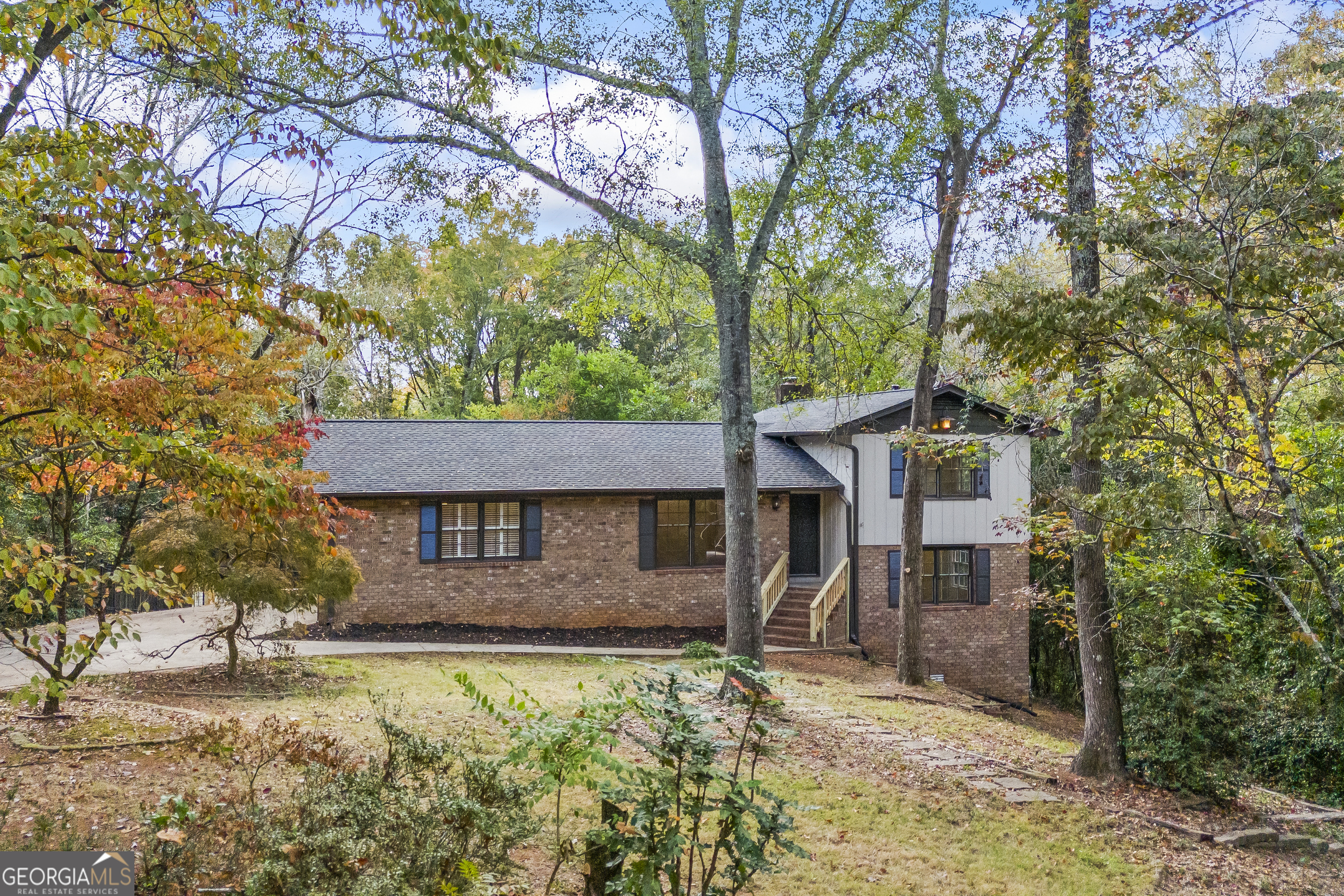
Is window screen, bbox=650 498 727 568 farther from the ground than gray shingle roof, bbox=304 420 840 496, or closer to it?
closer to it

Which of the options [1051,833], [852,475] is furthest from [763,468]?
[1051,833]

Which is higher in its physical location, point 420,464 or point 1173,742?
point 420,464

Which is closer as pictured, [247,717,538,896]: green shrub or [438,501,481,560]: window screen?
[247,717,538,896]: green shrub

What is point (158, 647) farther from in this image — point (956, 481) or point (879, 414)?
point (956, 481)

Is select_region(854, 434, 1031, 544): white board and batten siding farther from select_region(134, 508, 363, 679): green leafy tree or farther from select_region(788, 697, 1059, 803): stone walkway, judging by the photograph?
select_region(134, 508, 363, 679): green leafy tree

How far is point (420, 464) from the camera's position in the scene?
59.0 ft

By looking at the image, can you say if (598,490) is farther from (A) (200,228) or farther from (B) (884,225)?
(A) (200,228)

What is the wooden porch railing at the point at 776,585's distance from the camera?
18297 mm

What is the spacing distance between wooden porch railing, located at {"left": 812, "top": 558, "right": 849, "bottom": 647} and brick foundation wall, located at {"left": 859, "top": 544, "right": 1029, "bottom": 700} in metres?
0.28

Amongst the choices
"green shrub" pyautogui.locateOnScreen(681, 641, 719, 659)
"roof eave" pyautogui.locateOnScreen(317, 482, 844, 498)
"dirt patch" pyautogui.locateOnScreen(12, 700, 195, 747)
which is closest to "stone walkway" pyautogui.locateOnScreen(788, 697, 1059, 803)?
"green shrub" pyautogui.locateOnScreen(681, 641, 719, 659)

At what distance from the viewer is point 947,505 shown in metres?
19.4

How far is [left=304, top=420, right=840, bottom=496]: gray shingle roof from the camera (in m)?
17.3

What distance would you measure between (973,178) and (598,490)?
8.80m

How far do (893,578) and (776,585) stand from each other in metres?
2.56
